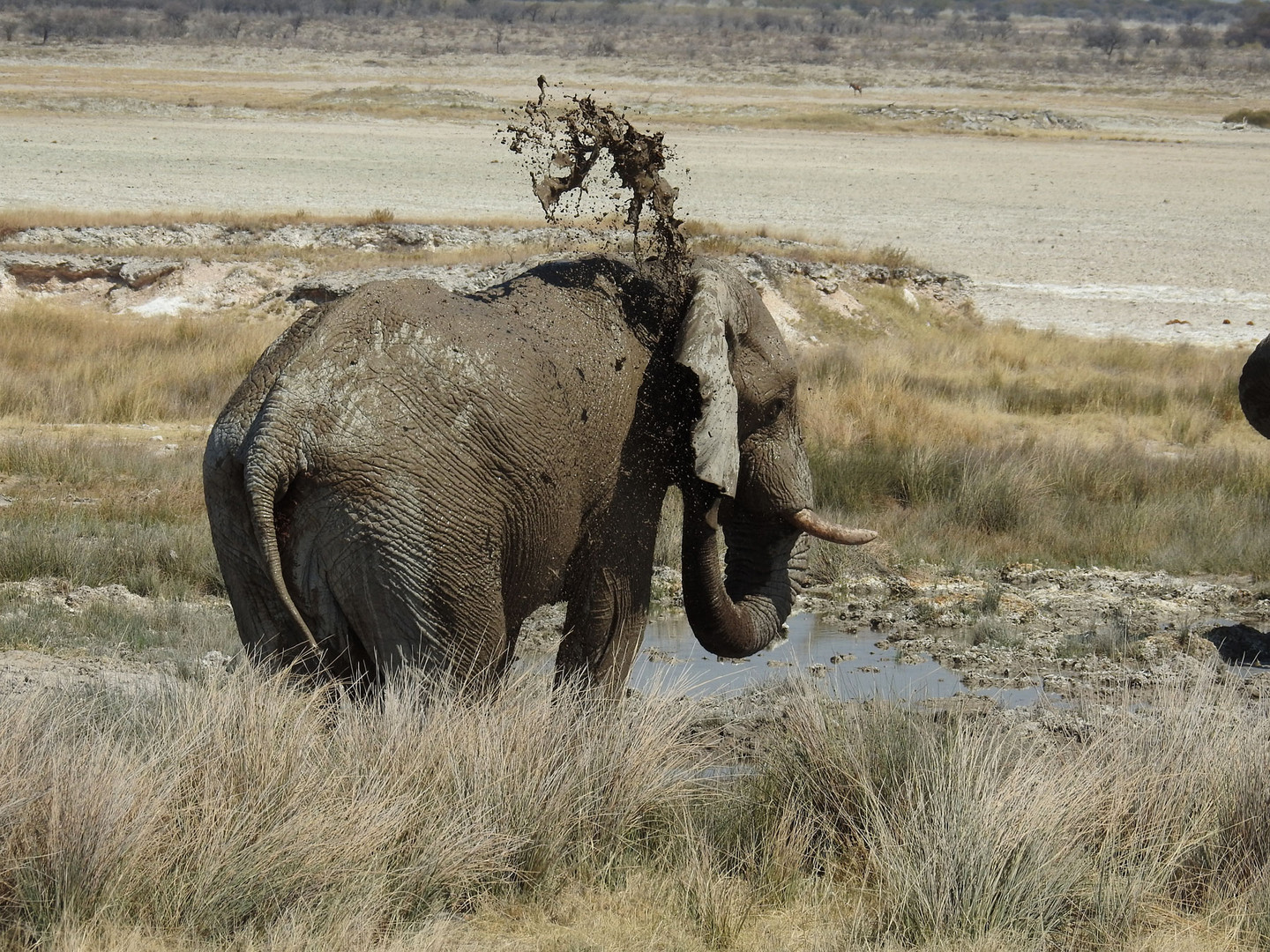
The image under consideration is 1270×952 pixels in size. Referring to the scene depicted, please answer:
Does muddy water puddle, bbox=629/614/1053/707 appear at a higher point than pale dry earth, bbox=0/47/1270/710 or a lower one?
lower

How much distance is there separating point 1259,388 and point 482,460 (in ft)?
15.9

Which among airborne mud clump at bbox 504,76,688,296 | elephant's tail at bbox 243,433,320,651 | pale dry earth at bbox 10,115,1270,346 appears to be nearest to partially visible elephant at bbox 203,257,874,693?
elephant's tail at bbox 243,433,320,651

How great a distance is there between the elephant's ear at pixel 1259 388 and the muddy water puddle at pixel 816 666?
184 cm

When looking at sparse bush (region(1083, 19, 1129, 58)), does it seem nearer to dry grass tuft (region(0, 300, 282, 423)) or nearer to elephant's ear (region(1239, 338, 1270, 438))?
dry grass tuft (region(0, 300, 282, 423))

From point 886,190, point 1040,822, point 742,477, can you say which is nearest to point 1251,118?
point 886,190

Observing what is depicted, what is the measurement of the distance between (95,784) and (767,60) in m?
102

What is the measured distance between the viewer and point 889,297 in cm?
2131

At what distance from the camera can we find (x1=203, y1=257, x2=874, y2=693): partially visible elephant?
462 centimetres

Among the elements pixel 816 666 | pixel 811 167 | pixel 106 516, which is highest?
pixel 811 167

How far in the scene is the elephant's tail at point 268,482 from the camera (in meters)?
4.48

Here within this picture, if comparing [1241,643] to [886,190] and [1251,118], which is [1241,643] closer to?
[886,190]

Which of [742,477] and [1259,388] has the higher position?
[1259,388]

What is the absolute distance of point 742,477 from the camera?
6.23 meters

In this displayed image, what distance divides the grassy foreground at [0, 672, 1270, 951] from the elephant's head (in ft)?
2.80
